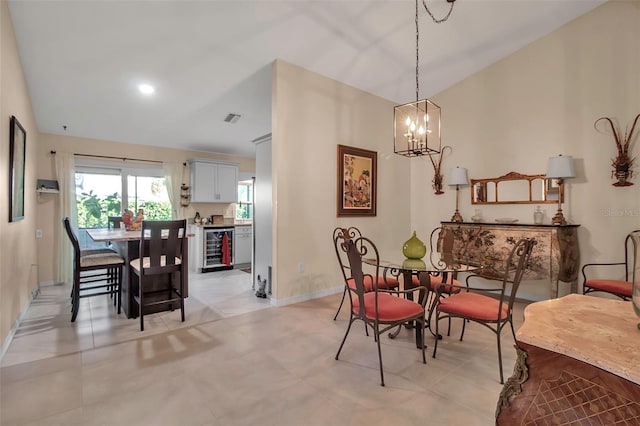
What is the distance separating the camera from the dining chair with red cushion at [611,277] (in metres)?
2.98

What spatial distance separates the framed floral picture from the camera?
170 inches

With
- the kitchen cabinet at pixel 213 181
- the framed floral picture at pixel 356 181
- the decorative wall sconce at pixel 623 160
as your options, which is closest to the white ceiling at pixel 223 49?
the framed floral picture at pixel 356 181

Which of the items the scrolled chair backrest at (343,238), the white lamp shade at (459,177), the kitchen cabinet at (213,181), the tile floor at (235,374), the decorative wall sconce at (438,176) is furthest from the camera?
the kitchen cabinet at (213,181)

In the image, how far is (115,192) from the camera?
216 inches

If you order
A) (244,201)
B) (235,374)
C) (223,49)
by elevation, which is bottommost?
(235,374)

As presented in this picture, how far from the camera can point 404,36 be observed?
12.2ft

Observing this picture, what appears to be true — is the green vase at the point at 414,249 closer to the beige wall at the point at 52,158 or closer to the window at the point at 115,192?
the window at the point at 115,192

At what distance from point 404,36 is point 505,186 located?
2459 mm

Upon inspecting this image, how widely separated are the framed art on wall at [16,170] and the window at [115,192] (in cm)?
206

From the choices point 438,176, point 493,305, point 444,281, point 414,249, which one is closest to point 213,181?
point 438,176

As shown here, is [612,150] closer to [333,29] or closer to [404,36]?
[404,36]

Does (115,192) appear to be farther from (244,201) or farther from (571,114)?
(571,114)

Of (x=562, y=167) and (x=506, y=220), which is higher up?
(x=562, y=167)

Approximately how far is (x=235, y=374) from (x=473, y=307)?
5.95 feet
